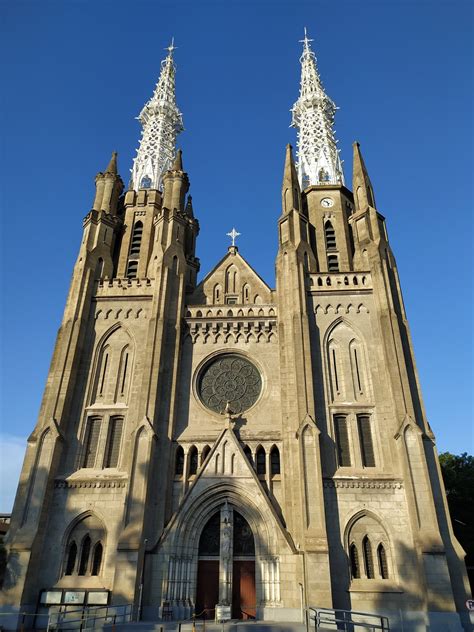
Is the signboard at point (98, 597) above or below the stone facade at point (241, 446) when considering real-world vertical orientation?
below

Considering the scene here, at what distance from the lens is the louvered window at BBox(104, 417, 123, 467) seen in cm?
2400

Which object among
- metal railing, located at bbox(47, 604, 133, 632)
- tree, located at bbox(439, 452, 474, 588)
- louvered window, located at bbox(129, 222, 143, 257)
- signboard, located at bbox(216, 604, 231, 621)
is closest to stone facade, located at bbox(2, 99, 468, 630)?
metal railing, located at bbox(47, 604, 133, 632)

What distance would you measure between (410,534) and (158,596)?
1120cm

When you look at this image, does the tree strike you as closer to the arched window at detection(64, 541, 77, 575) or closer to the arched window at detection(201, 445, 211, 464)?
the arched window at detection(201, 445, 211, 464)

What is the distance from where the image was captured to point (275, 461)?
23.8 m

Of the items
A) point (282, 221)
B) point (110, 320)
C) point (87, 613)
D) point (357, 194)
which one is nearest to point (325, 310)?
point (282, 221)

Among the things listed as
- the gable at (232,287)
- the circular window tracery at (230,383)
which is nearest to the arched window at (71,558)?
the circular window tracery at (230,383)

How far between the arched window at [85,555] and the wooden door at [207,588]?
5.13 meters

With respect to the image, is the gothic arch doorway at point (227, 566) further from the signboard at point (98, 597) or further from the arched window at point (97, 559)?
the arched window at point (97, 559)

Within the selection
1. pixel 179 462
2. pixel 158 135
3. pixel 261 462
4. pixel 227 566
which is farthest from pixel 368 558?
pixel 158 135

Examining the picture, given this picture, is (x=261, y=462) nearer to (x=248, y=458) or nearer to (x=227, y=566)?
(x=248, y=458)

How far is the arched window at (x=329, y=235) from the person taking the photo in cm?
3297

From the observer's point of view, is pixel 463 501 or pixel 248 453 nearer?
pixel 248 453

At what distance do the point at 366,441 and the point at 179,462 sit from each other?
9455 millimetres
